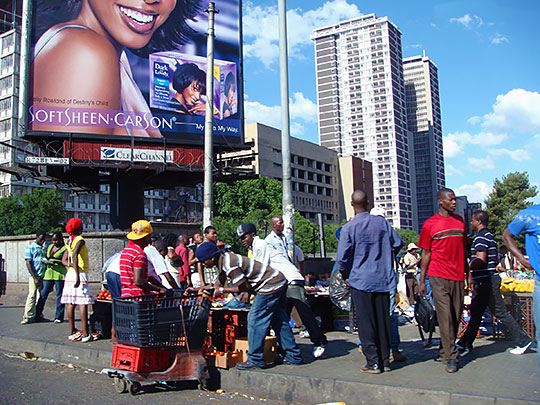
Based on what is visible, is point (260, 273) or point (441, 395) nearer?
point (441, 395)

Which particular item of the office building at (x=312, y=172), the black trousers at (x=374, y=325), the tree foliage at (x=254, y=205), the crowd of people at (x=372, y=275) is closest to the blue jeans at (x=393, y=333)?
the crowd of people at (x=372, y=275)

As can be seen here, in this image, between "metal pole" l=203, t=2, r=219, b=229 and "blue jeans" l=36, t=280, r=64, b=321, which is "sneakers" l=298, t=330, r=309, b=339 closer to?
"blue jeans" l=36, t=280, r=64, b=321

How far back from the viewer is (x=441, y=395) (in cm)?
445

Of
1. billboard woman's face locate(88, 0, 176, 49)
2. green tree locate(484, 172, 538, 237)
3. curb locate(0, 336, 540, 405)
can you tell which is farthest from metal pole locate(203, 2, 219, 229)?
green tree locate(484, 172, 538, 237)

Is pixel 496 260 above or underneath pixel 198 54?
underneath

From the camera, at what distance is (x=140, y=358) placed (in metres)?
5.34

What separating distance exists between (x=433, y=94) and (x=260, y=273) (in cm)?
19612

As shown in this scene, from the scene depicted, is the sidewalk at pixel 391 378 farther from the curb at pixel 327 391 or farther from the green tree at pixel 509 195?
the green tree at pixel 509 195

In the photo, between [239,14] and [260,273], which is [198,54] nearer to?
[239,14]

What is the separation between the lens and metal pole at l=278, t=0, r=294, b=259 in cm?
994

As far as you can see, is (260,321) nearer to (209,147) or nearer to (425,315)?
(425,315)

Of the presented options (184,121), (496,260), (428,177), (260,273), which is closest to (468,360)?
(496,260)

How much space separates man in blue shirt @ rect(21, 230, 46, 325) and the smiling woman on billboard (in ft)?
49.2

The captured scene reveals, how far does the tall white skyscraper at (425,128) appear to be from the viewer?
182375 millimetres
